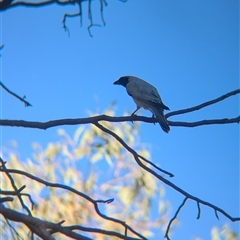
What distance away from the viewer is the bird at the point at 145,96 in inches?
150

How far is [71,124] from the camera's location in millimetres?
2574

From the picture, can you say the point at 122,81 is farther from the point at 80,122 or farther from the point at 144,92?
the point at 80,122

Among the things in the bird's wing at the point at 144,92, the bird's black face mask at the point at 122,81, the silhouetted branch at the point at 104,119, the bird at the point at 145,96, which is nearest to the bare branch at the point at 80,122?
the silhouetted branch at the point at 104,119

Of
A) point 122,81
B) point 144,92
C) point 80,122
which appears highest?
point 122,81

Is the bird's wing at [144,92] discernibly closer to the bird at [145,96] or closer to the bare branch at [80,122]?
the bird at [145,96]

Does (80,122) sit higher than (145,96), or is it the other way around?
(145,96)

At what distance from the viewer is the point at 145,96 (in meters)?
4.50

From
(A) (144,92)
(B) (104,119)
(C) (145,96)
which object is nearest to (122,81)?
(A) (144,92)

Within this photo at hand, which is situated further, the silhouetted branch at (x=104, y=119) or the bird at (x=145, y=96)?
the bird at (x=145, y=96)

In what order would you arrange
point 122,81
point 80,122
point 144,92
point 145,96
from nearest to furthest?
point 80,122 < point 145,96 < point 144,92 < point 122,81

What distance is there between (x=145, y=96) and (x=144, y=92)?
13 cm

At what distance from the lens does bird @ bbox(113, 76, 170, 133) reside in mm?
3810

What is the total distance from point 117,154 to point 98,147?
258 mm

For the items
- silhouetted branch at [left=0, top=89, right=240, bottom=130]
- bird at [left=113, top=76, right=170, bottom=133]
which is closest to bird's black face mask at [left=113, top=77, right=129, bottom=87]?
bird at [left=113, top=76, right=170, bottom=133]
